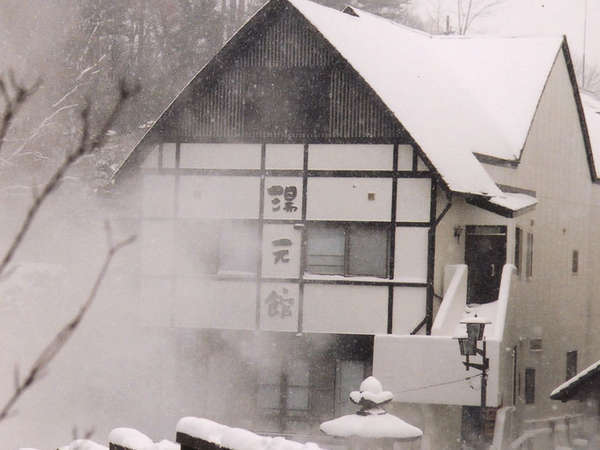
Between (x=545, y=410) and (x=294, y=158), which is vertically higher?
(x=294, y=158)

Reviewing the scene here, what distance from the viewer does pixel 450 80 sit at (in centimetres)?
2483

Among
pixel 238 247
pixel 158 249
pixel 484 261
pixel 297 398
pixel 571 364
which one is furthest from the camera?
pixel 571 364

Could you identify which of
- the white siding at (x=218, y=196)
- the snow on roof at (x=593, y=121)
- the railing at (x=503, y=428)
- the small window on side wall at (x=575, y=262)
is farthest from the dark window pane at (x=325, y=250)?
the snow on roof at (x=593, y=121)

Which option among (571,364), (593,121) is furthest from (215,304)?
(593,121)

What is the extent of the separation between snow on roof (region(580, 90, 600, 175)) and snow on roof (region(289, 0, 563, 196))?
10.4 ft

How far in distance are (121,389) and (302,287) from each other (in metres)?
4.46

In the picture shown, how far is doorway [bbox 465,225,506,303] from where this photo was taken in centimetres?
2089

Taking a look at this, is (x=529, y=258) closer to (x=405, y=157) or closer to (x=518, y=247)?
(x=518, y=247)

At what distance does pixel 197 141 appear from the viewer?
20141 mm

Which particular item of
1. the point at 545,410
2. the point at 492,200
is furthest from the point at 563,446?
the point at 492,200

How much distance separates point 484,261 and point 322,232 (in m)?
3.55

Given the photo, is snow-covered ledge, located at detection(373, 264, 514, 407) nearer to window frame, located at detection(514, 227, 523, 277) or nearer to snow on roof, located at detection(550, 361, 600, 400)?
window frame, located at detection(514, 227, 523, 277)

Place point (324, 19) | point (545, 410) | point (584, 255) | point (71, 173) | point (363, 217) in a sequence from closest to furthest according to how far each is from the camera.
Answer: point (363, 217) < point (324, 19) < point (545, 410) < point (584, 255) < point (71, 173)

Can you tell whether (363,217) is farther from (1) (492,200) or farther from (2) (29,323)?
(2) (29,323)
